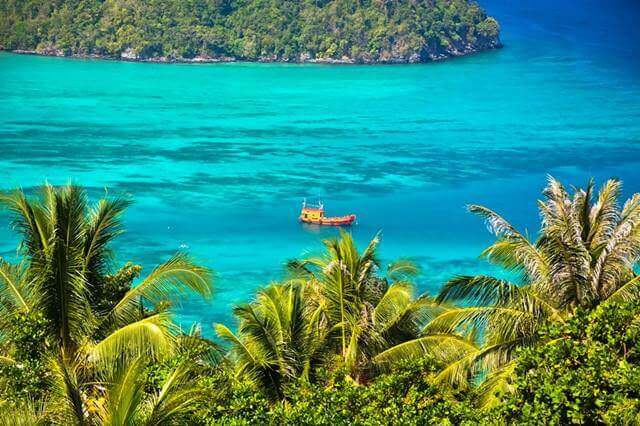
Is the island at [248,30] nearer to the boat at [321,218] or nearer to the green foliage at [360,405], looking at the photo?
the boat at [321,218]

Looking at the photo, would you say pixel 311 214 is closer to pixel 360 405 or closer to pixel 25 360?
pixel 360 405

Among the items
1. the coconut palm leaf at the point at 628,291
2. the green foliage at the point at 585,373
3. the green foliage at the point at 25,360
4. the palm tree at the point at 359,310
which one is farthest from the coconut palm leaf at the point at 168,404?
the coconut palm leaf at the point at 628,291

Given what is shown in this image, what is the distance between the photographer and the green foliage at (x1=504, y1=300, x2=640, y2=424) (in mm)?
6250

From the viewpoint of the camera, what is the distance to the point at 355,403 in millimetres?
6988

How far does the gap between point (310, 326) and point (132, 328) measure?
203cm

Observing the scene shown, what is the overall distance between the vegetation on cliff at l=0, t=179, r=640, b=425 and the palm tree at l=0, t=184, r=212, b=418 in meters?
0.01

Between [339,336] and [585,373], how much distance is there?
2.75m

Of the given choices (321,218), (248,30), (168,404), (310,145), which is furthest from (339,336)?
(248,30)

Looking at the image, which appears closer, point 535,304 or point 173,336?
point 173,336

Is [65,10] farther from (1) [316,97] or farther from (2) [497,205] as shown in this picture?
(2) [497,205]

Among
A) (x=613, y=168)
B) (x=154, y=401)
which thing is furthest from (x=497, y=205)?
(x=154, y=401)

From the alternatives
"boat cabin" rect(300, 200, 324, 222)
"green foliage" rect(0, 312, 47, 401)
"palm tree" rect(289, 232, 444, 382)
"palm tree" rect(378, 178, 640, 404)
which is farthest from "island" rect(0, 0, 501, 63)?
"green foliage" rect(0, 312, 47, 401)

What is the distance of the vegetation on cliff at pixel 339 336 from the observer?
6.38 metres

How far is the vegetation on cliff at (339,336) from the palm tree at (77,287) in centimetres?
1
